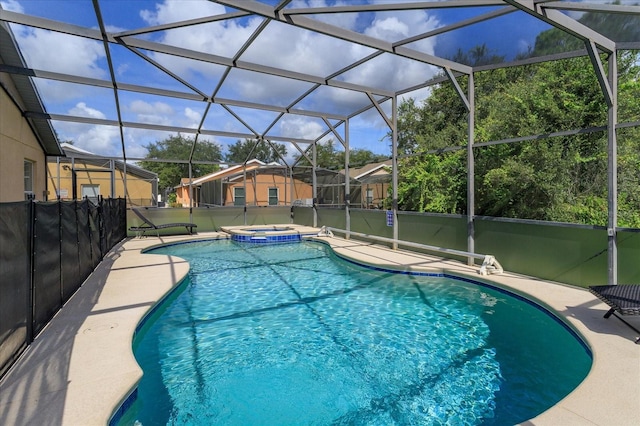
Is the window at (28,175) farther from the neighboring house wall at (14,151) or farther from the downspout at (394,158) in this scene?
the downspout at (394,158)

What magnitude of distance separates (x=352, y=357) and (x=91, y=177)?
15708mm

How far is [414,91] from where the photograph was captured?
855 centimetres

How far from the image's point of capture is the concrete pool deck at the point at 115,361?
7.33 feet

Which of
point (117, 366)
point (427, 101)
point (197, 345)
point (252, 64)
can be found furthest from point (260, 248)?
point (427, 101)

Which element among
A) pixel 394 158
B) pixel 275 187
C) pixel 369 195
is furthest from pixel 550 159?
pixel 275 187

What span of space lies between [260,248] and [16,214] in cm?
783

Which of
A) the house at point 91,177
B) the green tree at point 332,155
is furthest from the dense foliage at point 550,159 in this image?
the green tree at point 332,155

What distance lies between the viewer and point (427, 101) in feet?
48.3

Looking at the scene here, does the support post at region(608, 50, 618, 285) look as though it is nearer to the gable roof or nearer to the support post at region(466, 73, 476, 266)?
the support post at region(466, 73, 476, 266)

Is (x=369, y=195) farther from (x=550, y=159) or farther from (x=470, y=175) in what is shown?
(x=470, y=175)

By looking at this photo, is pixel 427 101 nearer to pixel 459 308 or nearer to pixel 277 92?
pixel 277 92

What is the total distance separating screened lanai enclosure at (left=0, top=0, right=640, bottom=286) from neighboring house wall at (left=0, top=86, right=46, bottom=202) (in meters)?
0.61

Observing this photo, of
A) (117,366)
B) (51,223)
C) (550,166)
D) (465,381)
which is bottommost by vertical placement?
(465,381)

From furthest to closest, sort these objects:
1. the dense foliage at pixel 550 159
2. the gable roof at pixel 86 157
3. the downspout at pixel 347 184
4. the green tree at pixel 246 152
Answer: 1. the green tree at pixel 246 152
2. the gable roof at pixel 86 157
3. the downspout at pixel 347 184
4. the dense foliage at pixel 550 159
